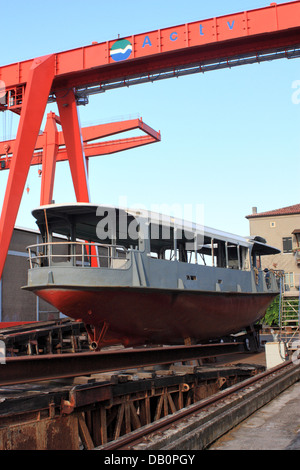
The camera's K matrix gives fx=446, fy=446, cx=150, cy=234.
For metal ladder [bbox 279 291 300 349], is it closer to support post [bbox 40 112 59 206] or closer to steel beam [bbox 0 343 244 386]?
steel beam [bbox 0 343 244 386]

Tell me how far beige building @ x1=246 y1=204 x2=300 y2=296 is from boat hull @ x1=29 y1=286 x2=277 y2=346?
2346cm

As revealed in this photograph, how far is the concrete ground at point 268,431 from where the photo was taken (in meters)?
5.00

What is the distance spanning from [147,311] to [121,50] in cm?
1050

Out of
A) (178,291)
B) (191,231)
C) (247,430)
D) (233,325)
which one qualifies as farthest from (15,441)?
(233,325)

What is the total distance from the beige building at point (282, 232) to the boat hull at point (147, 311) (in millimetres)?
23456

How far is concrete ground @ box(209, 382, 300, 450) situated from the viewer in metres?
5.00

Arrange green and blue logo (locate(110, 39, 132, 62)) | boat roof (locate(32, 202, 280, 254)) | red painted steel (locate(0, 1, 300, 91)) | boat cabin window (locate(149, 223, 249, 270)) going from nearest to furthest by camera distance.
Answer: boat roof (locate(32, 202, 280, 254)) → boat cabin window (locate(149, 223, 249, 270)) → red painted steel (locate(0, 1, 300, 91)) → green and blue logo (locate(110, 39, 132, 62))

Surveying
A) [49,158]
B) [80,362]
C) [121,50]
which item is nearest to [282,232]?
[49,158]

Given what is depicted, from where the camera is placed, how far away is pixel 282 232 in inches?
1412

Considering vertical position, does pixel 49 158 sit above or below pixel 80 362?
above

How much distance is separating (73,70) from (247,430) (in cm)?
1492

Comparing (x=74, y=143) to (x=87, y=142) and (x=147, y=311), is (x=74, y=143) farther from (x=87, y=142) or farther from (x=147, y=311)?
(x=147, y=311)
